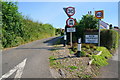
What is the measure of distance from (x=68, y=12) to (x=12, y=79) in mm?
5966

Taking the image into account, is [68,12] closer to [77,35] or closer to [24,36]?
[77,35]

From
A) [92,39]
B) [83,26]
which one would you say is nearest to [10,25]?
[83,26]

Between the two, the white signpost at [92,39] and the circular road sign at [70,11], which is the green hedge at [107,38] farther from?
the circular road sign at [70,11]

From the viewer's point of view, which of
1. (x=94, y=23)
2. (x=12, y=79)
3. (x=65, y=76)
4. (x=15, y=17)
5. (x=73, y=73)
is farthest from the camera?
(x=94, y=23)

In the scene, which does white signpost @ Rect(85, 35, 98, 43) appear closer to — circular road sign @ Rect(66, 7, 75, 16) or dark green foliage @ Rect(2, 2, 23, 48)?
circular road sign @ Rect(66, 7, 75, 16)

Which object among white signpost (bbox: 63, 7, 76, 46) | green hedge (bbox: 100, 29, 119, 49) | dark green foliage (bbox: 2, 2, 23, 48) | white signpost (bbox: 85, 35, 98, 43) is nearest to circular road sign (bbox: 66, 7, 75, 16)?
white signpost (bbox: 63, 7, 76, 46)

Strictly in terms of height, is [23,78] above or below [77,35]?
below

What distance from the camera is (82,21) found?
38.1ft

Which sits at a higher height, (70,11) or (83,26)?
(70,11)

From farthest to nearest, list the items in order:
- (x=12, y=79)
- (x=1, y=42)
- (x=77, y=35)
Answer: (x=77, y=35) < (x=1, y=42) < (x=12, y=79)

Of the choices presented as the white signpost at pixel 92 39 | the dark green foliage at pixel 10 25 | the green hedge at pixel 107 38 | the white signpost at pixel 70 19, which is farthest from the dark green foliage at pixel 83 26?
the dark green foliage at pixel 10 25

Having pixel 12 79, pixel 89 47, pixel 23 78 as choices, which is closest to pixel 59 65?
pixel 23 78

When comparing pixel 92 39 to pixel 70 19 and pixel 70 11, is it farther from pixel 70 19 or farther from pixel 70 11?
pixel 70 11

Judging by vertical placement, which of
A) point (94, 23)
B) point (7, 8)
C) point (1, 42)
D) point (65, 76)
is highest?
point (7, 8)
